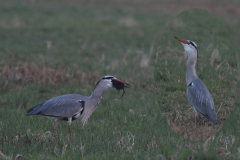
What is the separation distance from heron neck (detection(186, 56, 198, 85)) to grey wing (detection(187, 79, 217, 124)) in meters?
0.06

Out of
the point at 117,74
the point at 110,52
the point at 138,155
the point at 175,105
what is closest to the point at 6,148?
the point at 138,155

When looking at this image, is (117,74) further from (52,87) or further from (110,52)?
(110,52)

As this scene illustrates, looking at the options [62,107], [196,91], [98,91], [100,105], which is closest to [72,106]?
[62,107]

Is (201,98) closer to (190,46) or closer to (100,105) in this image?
(190,46)

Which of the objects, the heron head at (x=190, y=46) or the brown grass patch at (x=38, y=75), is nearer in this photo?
the heron head at (x=190, y=46)

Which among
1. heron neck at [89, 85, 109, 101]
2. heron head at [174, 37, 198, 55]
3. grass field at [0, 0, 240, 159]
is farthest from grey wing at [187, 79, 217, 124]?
heron neck at [89, 85, 109, 101]

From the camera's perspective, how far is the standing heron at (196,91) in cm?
452

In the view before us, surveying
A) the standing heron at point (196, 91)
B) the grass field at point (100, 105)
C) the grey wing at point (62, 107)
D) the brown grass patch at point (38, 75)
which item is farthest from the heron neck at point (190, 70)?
the brown grass patch at point (38, 75)

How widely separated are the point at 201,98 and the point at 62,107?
9.66 feet

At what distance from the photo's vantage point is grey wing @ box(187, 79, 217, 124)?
4.54m

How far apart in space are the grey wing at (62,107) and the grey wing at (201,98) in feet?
8.41

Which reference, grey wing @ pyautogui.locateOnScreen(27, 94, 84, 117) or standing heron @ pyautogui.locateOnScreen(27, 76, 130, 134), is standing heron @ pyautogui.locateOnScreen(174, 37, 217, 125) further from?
grey wing @ pyautogui.locateOnScreen(27, 94, 84, 117)

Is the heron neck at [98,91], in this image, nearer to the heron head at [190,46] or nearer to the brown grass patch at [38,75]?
the heron head at [190,46]

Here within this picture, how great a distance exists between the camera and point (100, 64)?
13.1m
